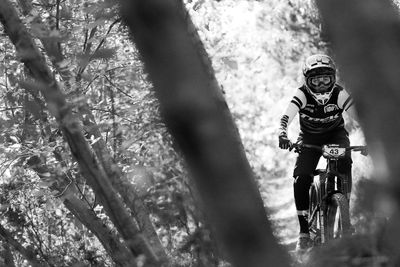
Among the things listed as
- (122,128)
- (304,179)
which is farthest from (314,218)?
(122,128)

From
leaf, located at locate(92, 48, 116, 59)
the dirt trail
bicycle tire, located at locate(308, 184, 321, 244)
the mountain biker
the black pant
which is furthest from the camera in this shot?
the dirt trail

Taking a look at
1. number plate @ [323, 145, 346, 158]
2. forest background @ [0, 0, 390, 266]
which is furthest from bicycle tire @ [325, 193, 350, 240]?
number plate @ [323, 145, 346, 158]

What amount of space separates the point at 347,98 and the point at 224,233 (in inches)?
207

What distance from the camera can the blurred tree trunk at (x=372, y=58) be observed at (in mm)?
2609

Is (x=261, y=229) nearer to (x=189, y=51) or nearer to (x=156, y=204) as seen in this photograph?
(x=189, y=51)

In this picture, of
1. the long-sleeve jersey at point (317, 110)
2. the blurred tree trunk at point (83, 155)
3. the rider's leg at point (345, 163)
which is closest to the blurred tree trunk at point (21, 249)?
the long-sleeve jersey at point (317, 110)

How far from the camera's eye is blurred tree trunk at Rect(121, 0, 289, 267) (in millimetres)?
2545

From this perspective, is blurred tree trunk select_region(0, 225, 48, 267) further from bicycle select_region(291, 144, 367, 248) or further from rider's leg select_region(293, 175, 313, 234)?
bicycle select_region(291, 144, 367, 248)

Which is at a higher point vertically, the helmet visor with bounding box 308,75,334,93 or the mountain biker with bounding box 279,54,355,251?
the helmet visor with bounding box 308,75,334,93

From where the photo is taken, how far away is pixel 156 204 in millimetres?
11867

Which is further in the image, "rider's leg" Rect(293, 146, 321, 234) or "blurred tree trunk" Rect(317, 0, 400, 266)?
"rider's leg" Rect(293, 146, 321, 234)

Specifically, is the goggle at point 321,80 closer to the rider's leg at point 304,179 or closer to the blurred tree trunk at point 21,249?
the rider's leg at point 304,179

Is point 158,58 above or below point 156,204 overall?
below

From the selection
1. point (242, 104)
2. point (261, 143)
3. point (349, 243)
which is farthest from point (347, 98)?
point (242, 104)
